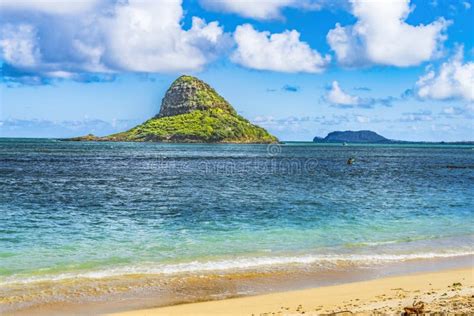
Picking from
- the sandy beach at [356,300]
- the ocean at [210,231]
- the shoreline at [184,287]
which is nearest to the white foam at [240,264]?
the ocean at [210,231]

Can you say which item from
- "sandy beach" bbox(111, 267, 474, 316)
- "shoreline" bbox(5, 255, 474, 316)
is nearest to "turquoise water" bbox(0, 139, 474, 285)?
"shoreline" bbox(5, 255, 474, 316)

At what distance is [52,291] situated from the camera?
58.7 ft

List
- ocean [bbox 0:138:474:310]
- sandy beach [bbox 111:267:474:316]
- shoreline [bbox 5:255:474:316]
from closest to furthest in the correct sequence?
1. sandy beach [bbox 111:267:474:316]
2. shoreline [bbox 5:255:474:316]
3. ocean [bbox 0:138:474:310]

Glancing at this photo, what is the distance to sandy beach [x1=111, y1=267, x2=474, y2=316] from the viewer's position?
14.4 m

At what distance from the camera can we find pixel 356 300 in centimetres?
1580

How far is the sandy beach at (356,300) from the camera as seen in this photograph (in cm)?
1441

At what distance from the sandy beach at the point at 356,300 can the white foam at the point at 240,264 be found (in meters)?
3.85

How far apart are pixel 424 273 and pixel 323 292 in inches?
214

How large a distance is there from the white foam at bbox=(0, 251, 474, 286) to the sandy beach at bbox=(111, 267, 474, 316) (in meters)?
3.85

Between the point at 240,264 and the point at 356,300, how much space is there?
706 centimetres

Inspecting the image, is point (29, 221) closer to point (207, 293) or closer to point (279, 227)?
point (279, 227)

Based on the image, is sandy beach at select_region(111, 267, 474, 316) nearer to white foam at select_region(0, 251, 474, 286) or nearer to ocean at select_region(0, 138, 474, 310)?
ocean at select_region(0, 138, 474, 310)

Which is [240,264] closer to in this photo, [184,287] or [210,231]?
[184,287]

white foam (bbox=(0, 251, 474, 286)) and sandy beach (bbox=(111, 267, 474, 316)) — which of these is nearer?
sandy beach (bbox=(111, 267, 474, 316))
